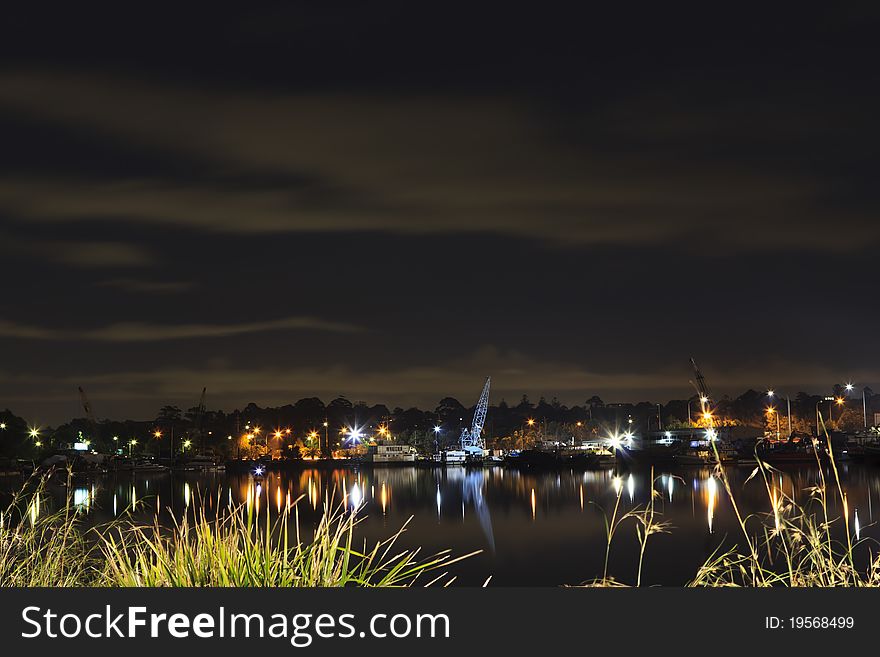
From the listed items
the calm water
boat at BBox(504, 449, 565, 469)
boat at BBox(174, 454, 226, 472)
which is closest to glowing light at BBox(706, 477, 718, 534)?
the calm water

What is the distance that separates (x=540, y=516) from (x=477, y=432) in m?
119

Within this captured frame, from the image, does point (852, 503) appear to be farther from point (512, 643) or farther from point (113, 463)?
point (113, 463)

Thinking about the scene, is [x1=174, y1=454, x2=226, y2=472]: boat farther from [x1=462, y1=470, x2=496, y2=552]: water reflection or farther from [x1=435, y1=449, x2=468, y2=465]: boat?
[x1=462, y1=470, x2=496, y2=552]: water reflection

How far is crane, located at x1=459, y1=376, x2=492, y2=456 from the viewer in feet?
556

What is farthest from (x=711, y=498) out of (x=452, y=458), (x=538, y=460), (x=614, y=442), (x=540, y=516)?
(x=614, y=442)

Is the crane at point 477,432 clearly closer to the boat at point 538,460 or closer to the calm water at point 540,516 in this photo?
the boat at point 538,460

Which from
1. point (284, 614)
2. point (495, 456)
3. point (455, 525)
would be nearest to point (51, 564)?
point (284, 614)

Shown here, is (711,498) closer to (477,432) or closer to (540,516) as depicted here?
(540,516)

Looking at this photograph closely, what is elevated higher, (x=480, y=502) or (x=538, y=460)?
(x=538, y=460)

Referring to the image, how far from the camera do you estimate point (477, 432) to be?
176 m

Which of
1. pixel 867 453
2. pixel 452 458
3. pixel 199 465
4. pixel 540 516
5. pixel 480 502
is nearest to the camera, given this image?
pixel 540 516

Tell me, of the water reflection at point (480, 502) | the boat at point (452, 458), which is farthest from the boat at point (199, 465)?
the water reflection at point (480, 502)

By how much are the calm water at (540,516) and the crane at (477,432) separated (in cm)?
6803

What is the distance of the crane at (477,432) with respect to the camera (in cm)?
16954
